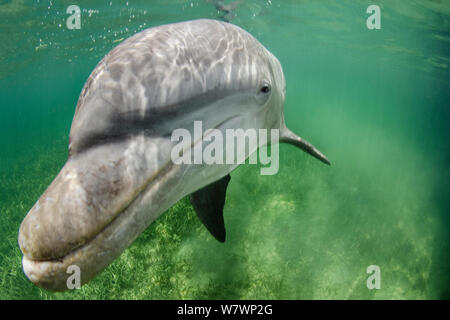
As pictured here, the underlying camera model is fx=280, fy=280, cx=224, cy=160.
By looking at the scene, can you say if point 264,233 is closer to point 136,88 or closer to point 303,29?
point 136,88

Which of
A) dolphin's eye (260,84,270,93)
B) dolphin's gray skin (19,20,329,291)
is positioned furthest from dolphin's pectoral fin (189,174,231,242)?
dolphin's gray skin (19,20,329,291)

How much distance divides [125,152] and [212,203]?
249 cm

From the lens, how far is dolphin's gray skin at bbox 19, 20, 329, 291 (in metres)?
1.18

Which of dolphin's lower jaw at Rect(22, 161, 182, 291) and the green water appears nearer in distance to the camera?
dolphin's lower jaw at Rect(22, 161, 182, 291)

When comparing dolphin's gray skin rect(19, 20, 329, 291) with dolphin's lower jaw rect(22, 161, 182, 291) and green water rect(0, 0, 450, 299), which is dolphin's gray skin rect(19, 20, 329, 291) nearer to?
dolphin's lower jaw rect(22, 161, 182, 291)

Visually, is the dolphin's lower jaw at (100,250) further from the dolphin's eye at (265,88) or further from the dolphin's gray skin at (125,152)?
the dolphin's eye at (265,88)

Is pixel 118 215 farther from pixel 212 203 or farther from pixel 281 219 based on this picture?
pixel 281 219

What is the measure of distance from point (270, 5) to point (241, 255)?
68.0ft

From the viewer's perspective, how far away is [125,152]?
1.31 meters

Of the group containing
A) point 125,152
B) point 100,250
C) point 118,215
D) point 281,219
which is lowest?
point 281,219

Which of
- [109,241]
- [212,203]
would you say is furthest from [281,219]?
[109,241]

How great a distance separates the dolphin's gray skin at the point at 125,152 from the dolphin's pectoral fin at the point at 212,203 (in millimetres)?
1702

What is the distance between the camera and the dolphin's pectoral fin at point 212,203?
3.60 m

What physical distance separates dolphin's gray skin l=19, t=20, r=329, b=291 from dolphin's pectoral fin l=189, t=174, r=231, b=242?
1.70m
